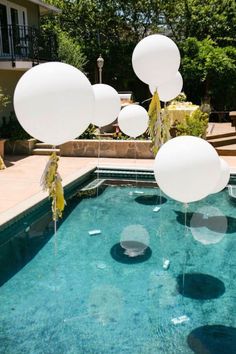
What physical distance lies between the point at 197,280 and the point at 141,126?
379 cm

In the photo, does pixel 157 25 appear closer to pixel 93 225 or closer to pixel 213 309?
pixel 93 225

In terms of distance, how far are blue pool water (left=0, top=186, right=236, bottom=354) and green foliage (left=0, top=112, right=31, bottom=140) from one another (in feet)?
19.3

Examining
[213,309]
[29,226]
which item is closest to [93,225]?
[29,226]

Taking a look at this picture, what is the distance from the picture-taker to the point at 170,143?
4.47 meters

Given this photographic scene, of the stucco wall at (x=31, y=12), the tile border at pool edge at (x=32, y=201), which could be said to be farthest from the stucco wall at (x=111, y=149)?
the stucco wall at (x=31, y=12)

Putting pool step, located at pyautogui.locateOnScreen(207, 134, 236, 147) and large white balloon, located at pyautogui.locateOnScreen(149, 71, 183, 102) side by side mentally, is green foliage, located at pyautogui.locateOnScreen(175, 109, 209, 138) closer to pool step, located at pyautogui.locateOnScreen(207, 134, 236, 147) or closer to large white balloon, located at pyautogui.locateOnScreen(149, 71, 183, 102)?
pool step, located at pyautogui.locateOnScreen(207, 134, 236, 147)

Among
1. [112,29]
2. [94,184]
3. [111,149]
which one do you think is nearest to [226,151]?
[111,149]

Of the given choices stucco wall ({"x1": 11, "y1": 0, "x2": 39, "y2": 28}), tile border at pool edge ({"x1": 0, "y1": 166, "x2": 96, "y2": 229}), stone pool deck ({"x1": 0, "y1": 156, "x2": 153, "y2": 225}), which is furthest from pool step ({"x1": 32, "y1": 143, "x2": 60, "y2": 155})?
stucco wall ({"x1": 11, "y1": 0, "x2": 39, "y2": 28})

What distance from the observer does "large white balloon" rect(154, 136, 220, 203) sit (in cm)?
423

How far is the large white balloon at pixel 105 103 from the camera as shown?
23.4ft

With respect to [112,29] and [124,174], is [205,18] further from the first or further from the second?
[124,174]

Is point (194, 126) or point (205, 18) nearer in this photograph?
point (194, 126)

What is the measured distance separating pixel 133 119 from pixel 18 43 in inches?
348

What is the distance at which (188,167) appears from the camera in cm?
422
